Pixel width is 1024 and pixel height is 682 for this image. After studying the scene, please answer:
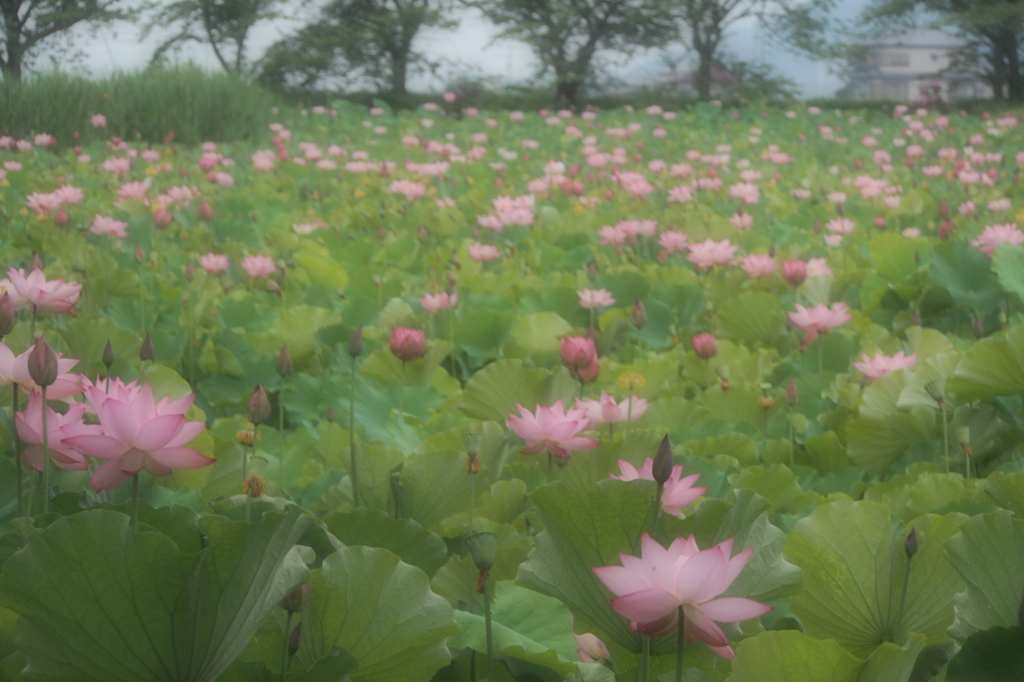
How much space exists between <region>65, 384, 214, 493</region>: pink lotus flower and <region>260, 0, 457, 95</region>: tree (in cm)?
1321

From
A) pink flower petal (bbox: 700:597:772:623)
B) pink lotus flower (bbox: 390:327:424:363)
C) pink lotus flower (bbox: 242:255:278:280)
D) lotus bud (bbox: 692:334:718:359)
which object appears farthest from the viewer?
pink lotus flower (bbox: 242:255:278:280)

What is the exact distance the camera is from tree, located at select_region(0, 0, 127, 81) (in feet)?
47.0

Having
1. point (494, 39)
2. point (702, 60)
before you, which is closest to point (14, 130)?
point (494, 39)

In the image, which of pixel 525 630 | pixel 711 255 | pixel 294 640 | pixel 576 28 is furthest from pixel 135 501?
pixel 576 28

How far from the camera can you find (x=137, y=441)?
20.8 inches

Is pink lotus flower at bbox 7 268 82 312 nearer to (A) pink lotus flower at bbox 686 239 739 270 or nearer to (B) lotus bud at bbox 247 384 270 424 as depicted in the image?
(B) lotus bud at bbox 247 384 270 424

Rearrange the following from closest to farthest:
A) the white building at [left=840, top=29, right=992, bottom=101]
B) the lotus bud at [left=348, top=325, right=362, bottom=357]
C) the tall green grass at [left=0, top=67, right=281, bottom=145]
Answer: the lotus bud at [left=348, top=325, right=362, bottom=357]
the tall green grass at [left=0, top=67, right=281, bottom=145]
the white building at [left=840, top=29, right=992, bottom=101]

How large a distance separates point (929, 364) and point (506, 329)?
0.74 m

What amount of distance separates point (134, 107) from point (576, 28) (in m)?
8.45

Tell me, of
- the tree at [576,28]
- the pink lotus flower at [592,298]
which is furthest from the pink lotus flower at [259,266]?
the tree at [576,28]

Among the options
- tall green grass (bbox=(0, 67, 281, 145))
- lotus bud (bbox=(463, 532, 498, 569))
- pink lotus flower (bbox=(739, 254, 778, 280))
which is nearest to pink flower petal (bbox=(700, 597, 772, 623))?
lotus bud (bbox=(463, 532, 498, 569))

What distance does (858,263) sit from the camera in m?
2.25

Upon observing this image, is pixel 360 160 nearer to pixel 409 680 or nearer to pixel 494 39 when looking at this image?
pixel 409 680

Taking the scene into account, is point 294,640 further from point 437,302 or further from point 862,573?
point 437,302
